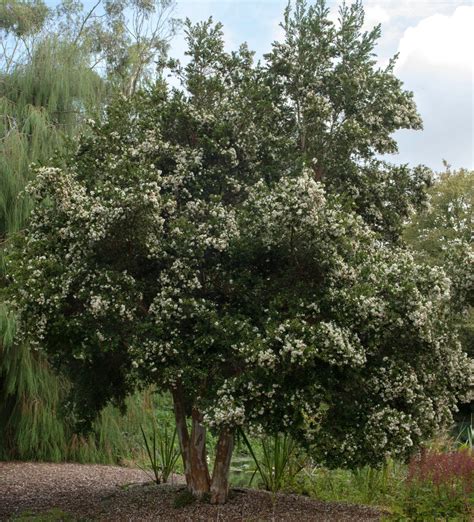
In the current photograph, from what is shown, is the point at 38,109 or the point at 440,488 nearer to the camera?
the point at 440,488

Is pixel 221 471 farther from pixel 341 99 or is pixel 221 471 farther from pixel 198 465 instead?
pixel 341 99

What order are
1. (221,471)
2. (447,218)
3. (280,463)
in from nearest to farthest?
(221,471) < (280,463) < (447,218)

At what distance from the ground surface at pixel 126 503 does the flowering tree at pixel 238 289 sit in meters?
1.73

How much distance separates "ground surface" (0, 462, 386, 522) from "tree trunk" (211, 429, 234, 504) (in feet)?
0.57

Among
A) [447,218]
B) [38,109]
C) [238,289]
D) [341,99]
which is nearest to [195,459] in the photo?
[238,289]

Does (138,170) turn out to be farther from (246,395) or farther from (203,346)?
(246,395)

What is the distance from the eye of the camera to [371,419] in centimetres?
812

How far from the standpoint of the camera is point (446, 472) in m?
9.18

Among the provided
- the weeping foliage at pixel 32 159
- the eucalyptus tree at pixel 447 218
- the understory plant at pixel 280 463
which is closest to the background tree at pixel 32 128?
the weeping foliage at pixel 32 159

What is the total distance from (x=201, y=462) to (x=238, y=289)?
10.1ft

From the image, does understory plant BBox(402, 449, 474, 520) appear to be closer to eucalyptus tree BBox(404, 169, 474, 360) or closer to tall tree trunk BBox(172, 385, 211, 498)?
tall tree trunk BBox(172, 385, 211, 498)

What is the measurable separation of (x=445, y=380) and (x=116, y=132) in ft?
17.3

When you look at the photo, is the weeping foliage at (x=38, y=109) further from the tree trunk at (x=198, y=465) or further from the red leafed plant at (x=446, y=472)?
the red leafed plant at (x=446, y=472)

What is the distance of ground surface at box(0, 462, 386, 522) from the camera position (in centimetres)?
947
